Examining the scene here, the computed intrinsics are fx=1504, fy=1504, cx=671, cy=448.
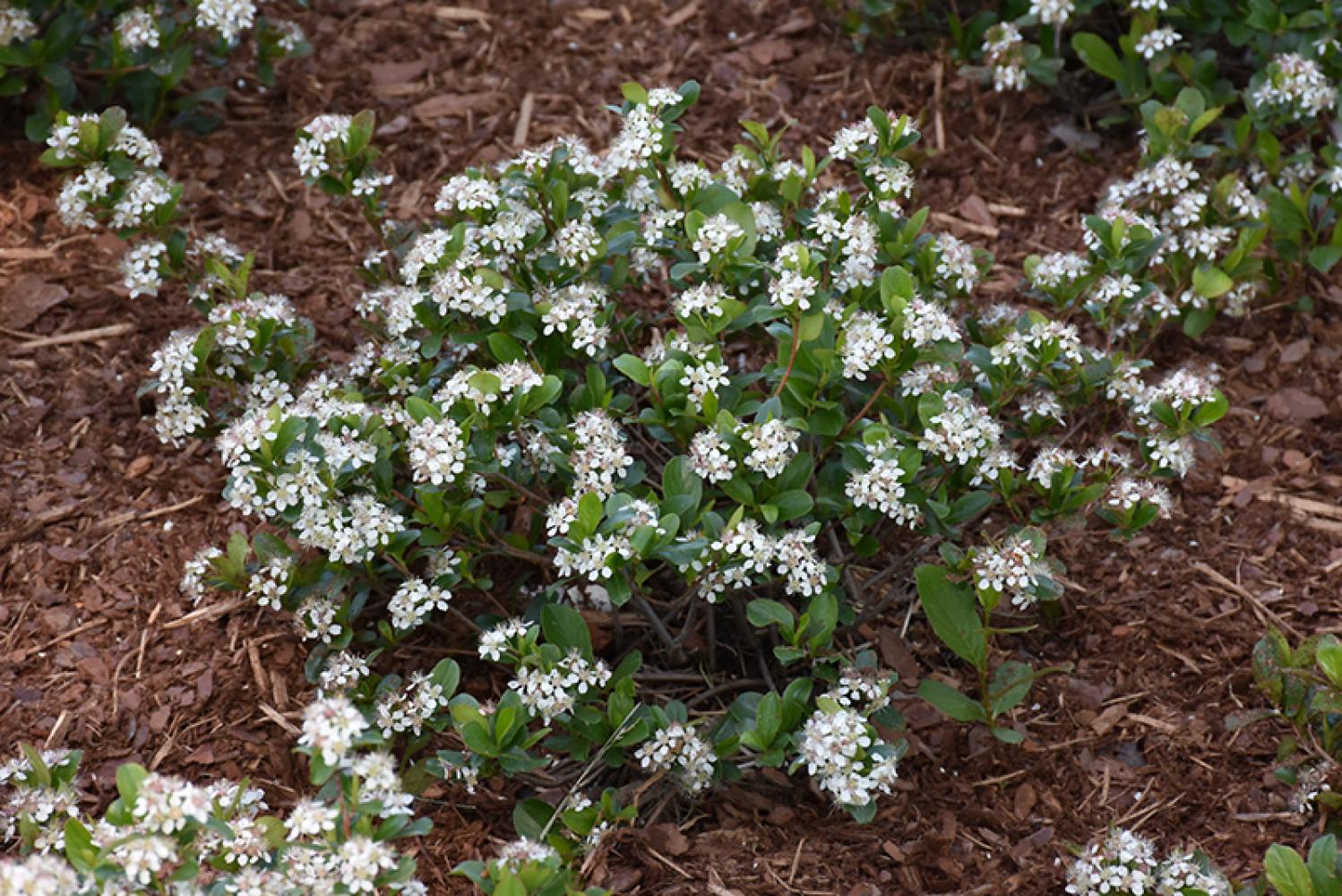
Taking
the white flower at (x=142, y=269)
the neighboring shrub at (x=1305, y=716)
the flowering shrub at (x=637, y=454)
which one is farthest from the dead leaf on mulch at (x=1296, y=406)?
the white flower at (x=142, y=269)

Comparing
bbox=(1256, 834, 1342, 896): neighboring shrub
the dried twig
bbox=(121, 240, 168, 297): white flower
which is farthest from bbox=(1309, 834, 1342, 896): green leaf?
the dried twig

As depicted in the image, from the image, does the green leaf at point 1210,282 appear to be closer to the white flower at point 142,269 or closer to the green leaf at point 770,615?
the green leaf at point 770,615

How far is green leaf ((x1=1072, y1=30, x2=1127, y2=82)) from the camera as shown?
4312mm

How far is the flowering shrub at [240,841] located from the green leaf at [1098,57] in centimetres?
297

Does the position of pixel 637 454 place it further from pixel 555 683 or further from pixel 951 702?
pixel 951 702

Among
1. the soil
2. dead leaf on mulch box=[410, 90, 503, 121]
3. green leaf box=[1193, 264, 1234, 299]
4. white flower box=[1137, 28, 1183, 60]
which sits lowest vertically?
the soil

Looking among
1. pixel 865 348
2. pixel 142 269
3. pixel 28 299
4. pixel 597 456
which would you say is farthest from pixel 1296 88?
pixel 28 299

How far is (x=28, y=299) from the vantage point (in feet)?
13.0

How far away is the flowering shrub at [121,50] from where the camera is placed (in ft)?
12.9

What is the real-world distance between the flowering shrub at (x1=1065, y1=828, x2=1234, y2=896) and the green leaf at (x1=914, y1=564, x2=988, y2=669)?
0.44 m

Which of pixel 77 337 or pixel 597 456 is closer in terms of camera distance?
pixel 597 456

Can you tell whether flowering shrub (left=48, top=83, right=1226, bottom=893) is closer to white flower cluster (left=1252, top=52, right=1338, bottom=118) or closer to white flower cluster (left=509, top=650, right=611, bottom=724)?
white flower cluster (left=509, top=650, right=611, bottom=724)

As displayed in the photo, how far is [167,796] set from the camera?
2.26m

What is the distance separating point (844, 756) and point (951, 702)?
464 millimetres
